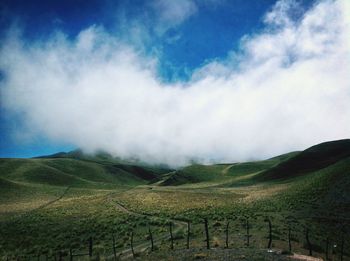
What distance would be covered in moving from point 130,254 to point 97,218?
28797 mm

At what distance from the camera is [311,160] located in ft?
472

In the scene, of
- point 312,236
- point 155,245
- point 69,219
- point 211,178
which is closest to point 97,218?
point 69,219

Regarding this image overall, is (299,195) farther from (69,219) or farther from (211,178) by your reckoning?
(211,178)

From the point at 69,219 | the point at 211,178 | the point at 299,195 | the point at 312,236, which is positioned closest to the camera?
the point at 312,236

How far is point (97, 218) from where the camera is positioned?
5788 centimetres

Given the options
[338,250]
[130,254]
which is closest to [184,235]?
[130,254]

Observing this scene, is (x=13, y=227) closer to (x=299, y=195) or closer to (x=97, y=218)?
(x=97, y=218)

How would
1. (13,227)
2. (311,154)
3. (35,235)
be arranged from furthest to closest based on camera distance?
(311,154) → (13,227) → (35,235)

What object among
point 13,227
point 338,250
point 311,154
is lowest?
point 338,250

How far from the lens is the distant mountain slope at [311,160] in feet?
441

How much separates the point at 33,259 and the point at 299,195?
55.9 metres

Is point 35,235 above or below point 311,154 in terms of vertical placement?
below

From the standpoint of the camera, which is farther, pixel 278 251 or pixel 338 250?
pixel 338 250

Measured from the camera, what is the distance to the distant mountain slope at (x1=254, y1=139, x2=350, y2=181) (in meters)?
134
